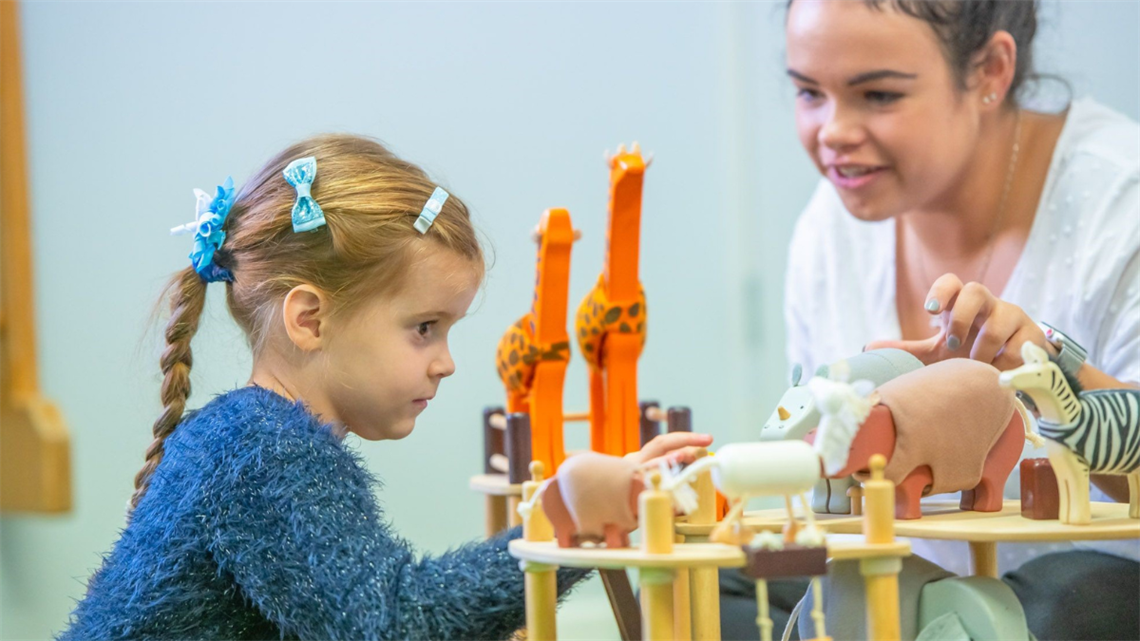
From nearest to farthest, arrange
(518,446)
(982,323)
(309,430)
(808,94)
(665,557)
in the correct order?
(665,557), (309,430), (982,323), (518,446), (808,94)

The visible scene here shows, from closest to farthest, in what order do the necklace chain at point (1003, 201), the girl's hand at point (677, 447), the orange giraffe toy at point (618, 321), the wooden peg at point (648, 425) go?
the girl's hand at point (677, 447), the orange giraffe toy at point (618, 321), the wooden peg at point (648, 425), the necklace chain at point (1003, 201)

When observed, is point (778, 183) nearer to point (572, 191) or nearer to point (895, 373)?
point (572, 191)

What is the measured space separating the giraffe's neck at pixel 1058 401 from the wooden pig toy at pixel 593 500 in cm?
29

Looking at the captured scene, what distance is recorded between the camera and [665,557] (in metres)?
0.65

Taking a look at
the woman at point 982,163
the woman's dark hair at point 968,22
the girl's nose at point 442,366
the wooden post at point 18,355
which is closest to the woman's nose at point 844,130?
the woman at point 982,163

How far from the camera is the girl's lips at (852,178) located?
139 cm

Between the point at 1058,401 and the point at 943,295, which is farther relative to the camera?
the point at 943,295

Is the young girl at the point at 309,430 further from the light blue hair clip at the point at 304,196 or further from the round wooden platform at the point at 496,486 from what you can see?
the round wooden platform at the point at 496,486

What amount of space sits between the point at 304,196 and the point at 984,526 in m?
Result: 0.59

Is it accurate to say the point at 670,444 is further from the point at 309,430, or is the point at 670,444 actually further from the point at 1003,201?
the point at 1003,201

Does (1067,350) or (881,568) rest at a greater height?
(1067,350)

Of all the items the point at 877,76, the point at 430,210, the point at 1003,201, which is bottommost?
the point at 430,210

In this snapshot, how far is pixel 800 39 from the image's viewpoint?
1.39 metres

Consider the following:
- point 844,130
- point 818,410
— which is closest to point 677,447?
point 818,410
